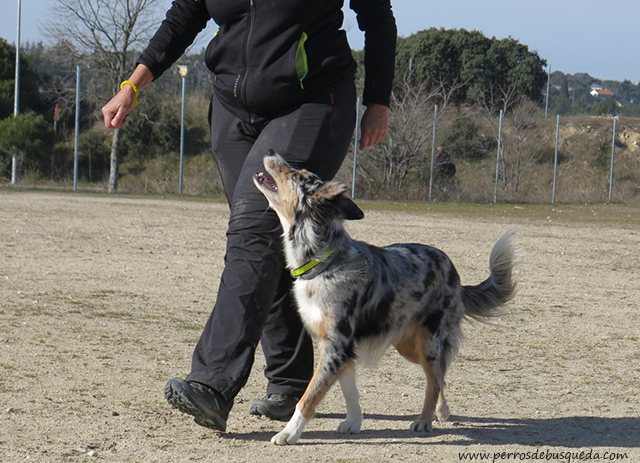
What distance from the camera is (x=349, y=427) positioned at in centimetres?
400

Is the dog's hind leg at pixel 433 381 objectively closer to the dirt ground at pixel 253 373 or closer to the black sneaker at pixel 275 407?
the dirt ground at pixel 253 373

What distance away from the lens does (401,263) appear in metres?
4.17

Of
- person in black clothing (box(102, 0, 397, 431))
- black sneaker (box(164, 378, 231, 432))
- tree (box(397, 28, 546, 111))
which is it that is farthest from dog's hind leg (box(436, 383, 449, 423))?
tree (box(397, 28, 546, 111))

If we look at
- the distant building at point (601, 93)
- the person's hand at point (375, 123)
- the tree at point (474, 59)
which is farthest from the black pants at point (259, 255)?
the distant building at point (601, 93)

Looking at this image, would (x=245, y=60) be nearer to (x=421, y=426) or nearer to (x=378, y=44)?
(x=378, y=44)

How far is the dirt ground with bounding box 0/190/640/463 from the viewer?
145 inches

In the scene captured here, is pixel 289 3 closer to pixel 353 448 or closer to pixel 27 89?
pixel 353 448

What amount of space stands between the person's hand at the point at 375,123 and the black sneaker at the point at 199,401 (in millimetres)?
1628

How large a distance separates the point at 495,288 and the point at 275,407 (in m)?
1.46

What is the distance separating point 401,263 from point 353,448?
37.9 inches

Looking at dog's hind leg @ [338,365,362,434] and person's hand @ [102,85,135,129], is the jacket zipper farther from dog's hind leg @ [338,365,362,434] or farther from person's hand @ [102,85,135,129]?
dog's hind leg @ [338,365,362,434]

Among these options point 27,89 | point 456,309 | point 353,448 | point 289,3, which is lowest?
point 353,448

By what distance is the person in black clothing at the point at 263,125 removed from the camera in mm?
3707

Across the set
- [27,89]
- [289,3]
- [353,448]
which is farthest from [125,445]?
[27,89]
